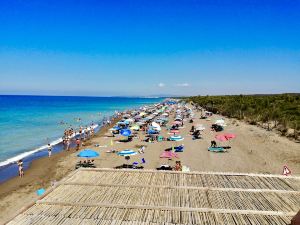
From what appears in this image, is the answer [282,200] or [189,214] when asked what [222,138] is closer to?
[282,200]

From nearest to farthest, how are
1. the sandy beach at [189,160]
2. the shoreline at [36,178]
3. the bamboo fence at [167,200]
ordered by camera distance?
the bamboo fence at [167,200], the shoreline at [36,178], the sandy beach at [189,160]

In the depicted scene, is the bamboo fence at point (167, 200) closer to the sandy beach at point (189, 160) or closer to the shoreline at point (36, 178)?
the shoreline at point (36, 178)

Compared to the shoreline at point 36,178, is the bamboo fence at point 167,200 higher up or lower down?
higher up

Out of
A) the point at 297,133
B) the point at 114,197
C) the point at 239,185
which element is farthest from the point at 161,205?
the point at 297,133

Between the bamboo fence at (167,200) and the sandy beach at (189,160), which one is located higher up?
the bamboo fence at (167,200)

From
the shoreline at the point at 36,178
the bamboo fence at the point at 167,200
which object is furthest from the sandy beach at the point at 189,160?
the bamboo fence at the point at 167,200

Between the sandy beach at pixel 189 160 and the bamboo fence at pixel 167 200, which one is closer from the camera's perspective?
the bamboo fence at pixel 167 200

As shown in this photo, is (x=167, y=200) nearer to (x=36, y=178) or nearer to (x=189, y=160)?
(x=36, y=178)

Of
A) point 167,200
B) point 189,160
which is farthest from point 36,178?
point 167,200

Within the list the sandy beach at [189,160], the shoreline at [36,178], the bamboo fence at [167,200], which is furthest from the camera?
the sandy beach at [189,160]
